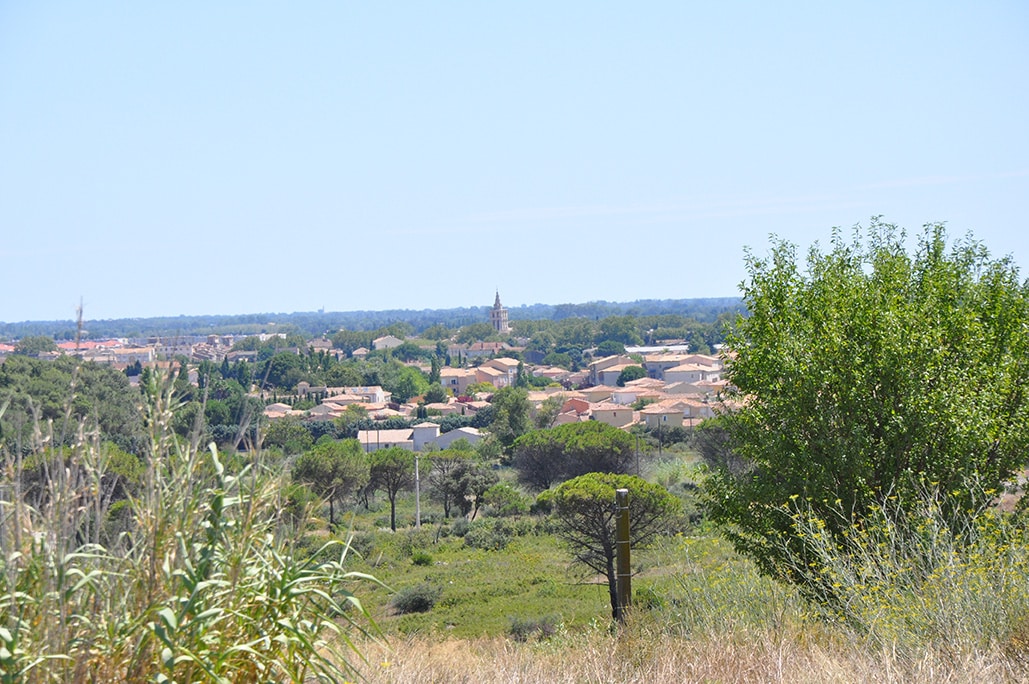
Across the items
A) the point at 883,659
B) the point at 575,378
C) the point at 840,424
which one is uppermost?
the point at 840,424

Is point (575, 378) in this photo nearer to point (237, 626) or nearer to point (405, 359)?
point (405, 359)

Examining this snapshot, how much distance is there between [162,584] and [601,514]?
14388 millimetres

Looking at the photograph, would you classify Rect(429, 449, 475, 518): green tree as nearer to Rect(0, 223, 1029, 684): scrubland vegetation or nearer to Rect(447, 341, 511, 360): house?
Rect(0, 223, 1029, 684): scrubland vegetation

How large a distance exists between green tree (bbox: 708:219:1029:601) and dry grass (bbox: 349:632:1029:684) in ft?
6.12

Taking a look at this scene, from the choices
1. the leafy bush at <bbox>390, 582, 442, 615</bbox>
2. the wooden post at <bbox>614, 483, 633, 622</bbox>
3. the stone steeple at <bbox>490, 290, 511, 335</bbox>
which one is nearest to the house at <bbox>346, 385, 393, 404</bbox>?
the leafy bush at <bbox>390, 582, 442, 615</bbox>

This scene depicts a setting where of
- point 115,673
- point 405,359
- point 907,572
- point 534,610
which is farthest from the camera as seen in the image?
point 405,359

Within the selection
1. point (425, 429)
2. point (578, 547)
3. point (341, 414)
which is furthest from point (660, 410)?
point (578, 547)

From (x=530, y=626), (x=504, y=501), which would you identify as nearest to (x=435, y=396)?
(x=504, y=501)

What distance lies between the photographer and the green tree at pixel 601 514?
16234 mm

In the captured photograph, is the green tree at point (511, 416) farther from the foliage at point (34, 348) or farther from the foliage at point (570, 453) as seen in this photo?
the foliage at point (34, 348)

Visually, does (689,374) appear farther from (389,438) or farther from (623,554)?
(623,554)

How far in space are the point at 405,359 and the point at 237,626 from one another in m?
101

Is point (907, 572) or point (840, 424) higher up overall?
point (840, 424)

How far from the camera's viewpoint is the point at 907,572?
448 cm
